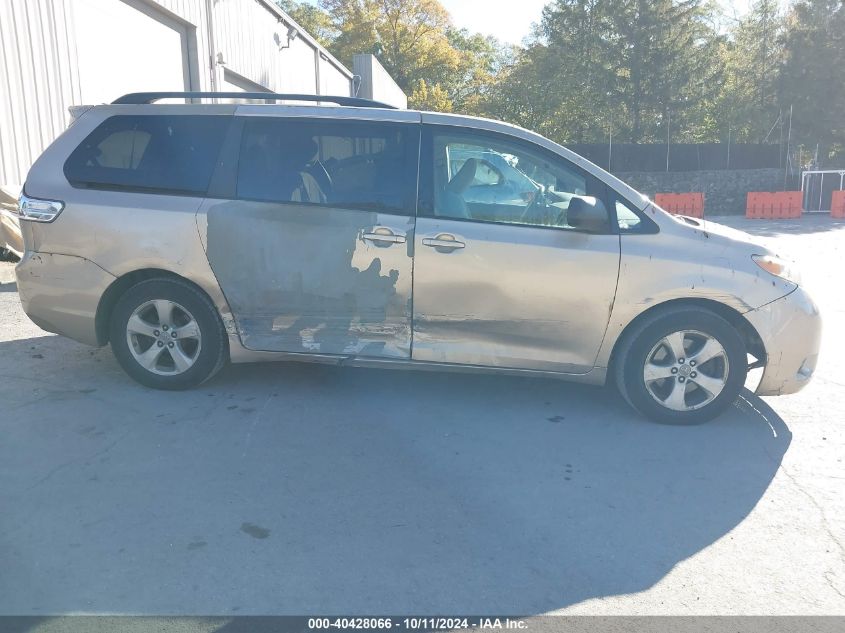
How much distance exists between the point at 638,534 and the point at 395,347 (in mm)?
2017

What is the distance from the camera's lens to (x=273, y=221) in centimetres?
476

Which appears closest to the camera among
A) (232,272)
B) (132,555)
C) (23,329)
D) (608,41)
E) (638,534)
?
(132,555)

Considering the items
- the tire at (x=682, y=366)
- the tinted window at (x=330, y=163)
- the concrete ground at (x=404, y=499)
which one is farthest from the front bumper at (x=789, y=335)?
the tinted window at (x=330, y=163)

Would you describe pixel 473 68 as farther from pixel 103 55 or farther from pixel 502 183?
pixel 502 183

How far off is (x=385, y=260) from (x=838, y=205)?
24.3 metres

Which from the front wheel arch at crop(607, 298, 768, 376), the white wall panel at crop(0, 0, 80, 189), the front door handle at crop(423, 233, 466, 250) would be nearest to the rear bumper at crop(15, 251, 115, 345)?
the front door handle at crop(423, 233, 466, 250)

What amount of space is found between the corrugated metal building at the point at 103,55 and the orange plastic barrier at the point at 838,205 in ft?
62.6

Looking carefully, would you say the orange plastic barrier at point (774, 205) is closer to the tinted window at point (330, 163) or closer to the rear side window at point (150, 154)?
the tinted window at point (330, 163)

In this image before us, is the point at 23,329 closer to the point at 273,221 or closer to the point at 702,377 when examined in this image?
the point at 273,221

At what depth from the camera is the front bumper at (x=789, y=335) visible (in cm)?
457

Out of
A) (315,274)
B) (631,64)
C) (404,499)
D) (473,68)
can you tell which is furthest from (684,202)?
(473,68)

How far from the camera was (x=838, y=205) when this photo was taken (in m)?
24.0

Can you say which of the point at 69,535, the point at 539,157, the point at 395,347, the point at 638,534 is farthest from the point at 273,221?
the point at 638,534

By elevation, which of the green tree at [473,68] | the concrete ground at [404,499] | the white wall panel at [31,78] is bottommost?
the concrete ground at [404,499]
